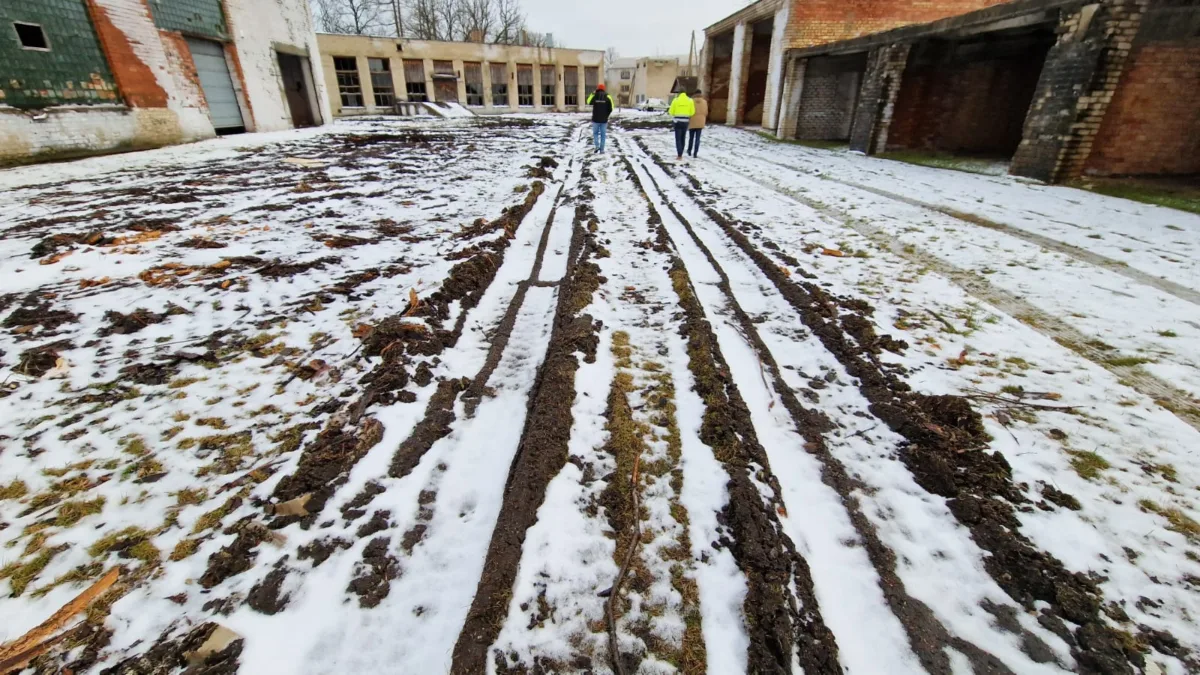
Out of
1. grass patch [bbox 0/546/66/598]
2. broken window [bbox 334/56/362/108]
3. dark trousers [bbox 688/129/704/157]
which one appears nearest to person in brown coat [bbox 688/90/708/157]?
dark trousers [bbox 688/129/704/157]

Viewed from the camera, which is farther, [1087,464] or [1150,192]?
[1150,192]

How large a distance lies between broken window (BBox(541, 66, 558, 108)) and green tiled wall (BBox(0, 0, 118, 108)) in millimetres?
28832

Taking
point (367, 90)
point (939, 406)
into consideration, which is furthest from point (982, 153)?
point (367, 90)

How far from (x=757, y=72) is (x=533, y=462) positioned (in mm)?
22781

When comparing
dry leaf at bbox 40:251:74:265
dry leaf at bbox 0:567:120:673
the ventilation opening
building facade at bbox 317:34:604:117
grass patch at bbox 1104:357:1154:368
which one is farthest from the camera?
building facade at bbox 317:34:604:117

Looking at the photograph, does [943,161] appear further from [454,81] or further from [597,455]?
[454,81]

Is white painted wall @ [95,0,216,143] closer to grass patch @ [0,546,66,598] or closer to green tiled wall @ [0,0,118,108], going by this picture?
green tiled wall @ [0,0,118,108]

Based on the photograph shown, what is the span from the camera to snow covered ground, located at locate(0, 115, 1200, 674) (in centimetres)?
168

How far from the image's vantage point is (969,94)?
11.8 m

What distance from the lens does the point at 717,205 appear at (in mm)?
7207

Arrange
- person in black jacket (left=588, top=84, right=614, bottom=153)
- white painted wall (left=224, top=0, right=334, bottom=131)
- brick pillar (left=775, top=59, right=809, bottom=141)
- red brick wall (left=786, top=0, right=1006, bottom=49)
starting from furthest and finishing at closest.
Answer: red brick wall (left=786, top=0, right=1006, bottom=49) → brick pillar (left=775, top=59, right=809, bottom=141) → white painted wall (left=224, top=0, right=334, bottom=131) → person in black jacket (left=588, top=84, right=614, bottom=153)

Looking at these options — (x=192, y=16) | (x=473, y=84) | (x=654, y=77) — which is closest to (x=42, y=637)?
(x=192, y=16)

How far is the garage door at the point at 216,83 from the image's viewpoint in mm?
13352

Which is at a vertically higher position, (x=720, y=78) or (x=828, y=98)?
(x=720, y=78)
